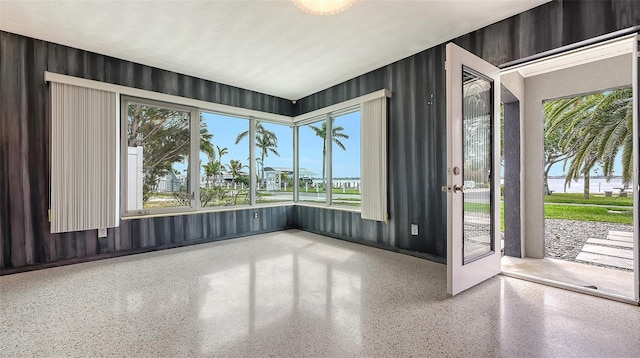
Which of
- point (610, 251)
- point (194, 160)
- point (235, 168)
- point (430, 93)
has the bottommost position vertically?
point (610, 251)

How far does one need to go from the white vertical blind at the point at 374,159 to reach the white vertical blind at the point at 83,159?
3399 millimetres

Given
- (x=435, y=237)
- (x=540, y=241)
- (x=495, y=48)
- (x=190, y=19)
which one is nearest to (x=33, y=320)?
(x=190, y=19)

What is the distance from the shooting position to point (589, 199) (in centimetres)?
713

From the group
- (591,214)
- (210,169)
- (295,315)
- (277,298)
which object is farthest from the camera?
(591,214)

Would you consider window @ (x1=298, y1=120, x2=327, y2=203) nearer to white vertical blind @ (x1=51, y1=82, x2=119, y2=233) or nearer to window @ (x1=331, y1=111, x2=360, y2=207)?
window @ (x1=331, y1=111, x2=360, y2=207)

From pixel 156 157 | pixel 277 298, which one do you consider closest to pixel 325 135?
pixel 156 157

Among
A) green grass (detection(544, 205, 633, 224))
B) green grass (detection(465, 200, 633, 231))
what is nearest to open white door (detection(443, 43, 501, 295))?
green grass (detection(465, 200, 633, 231))

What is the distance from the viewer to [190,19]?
9.16 feet

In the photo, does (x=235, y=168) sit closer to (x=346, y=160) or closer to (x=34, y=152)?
(x=346, y=160)

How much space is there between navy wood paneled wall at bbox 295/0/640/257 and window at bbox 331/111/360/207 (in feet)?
1.26

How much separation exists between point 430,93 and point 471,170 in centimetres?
125

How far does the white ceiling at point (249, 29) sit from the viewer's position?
2592 millimetres

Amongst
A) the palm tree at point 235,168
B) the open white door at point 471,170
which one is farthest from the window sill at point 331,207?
the open white door at point 471,170

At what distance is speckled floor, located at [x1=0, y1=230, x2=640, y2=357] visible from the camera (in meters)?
1.64
